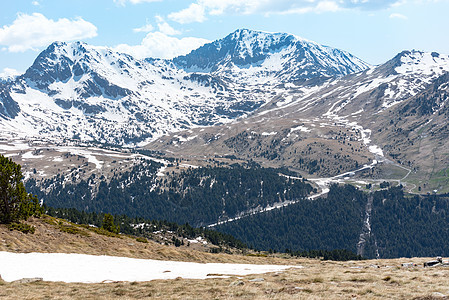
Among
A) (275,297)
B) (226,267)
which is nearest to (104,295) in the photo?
(275,297)

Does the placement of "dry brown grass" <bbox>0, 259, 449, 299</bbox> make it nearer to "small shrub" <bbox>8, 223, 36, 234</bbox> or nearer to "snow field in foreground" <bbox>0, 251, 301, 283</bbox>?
"snow field in foreground" <bbox>0, 251, 301, 283</bbox>

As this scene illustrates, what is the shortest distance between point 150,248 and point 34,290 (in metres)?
28.6

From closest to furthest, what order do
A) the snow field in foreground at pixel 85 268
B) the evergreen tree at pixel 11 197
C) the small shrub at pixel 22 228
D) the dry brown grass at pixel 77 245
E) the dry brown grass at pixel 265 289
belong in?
the dry brown grass at pixel 265 289
the snow field in foreground at pixel 85 268
the dry brown grass at pixel 77 245
the small shrub at pixel 22 228
the evergreen tree at pixel 11 197

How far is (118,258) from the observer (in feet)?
161

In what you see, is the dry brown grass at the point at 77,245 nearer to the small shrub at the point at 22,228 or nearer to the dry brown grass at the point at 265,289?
the small shrub at the point at 22,228

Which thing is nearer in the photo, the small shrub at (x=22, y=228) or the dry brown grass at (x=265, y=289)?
the dry brown grass at (x=265, y=289)

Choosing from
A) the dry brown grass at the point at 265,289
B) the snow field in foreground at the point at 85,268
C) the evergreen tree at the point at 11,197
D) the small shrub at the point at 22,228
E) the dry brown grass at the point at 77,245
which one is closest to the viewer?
the dry brown grass at the point at 265,289

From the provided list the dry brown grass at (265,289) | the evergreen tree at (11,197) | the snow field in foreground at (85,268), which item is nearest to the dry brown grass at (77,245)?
the evergreen tree at (11,197)

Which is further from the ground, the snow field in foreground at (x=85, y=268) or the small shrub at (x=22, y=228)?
the small shrub at (x=22, y=228)

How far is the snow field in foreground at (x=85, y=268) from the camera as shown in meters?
38.0

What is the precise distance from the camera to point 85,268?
4172 cm

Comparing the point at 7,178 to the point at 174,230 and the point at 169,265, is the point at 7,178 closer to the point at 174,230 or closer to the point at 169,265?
the point at 169,265

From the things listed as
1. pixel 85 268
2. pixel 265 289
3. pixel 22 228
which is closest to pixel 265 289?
pixel 265 289

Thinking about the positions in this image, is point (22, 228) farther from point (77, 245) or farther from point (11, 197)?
point (77, 245)
